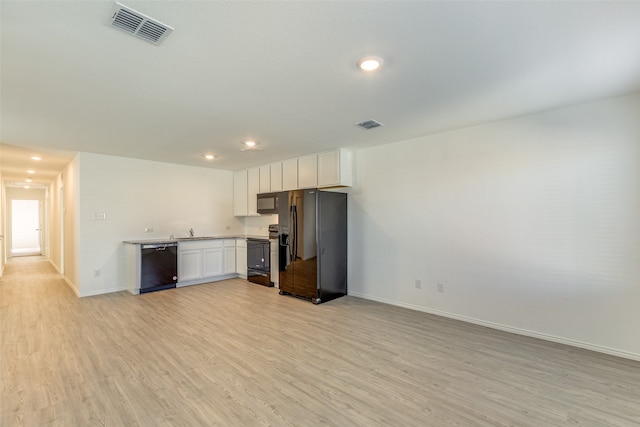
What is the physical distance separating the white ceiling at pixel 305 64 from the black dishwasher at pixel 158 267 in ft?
7.52

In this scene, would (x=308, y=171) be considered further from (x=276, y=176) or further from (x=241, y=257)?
(x=241, y=257)

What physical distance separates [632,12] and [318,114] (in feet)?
7.89

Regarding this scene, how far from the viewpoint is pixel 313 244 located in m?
4.74

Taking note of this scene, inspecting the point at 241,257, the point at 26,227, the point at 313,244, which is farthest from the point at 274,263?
the point at 26,227

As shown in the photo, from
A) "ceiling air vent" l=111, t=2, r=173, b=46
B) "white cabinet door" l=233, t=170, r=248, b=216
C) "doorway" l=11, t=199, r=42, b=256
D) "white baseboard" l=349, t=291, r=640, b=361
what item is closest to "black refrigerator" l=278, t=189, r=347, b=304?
"white baseboard" l=349, t=291, r=640, b=361

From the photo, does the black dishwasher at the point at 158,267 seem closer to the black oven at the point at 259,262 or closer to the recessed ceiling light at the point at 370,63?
the black oven at the point at 259,262

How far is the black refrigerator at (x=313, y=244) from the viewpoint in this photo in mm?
4719

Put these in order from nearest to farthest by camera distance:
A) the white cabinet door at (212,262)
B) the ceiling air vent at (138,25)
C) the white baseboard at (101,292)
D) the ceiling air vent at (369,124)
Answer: the ceiling air vent at (138,25), the ceiling air vent at (369,124), the white baseboard at (101,292), the white cabinet door at (212,262)

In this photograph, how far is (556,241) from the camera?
3229mm

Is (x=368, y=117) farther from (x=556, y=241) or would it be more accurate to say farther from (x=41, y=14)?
(x=41, y=14)

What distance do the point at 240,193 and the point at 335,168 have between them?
297 centimetres

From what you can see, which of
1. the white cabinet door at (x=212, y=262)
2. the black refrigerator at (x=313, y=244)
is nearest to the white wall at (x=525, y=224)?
the black refrigerator at (x=313, y=244)

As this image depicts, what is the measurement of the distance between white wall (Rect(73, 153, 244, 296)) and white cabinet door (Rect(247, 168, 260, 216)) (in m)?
0.78

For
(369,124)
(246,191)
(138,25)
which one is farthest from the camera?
(246,191)
